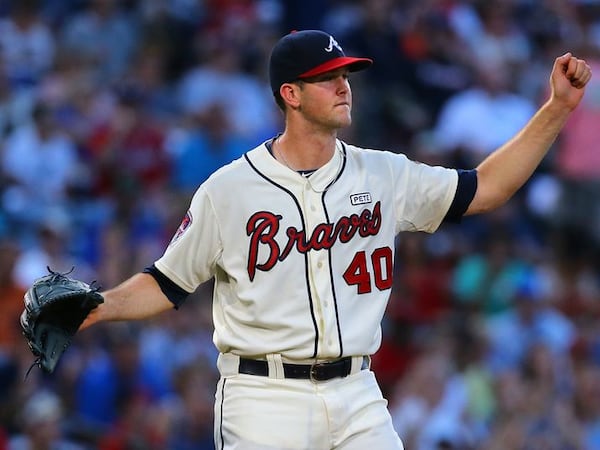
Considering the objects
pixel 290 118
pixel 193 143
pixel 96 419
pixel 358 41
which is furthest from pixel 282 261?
pixel 358 41

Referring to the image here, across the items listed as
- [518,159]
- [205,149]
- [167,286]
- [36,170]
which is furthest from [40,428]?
[518,159]

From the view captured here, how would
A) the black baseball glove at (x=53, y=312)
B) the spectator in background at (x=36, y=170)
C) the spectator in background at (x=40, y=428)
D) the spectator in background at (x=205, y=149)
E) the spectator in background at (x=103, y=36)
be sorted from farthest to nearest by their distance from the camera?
the spectator in background at (x=103, y=36) < the spectator in background at (x=205, y=149) < the spectator in background at (x=36, y=170) < the spectator in background at (x=40, y=428) < the black baseball glove at (x=53, y=312)

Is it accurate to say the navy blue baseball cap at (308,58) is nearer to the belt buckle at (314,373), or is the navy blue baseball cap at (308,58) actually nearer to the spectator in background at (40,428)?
the belt buckle at (314,373)

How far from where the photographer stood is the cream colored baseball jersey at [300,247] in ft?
16.2

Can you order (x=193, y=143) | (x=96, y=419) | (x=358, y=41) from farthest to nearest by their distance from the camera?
(x=358, y=41), (x=193, y=143), (x=96, y=419)

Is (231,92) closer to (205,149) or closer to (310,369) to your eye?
(205,149)

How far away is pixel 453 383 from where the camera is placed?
30.9ft

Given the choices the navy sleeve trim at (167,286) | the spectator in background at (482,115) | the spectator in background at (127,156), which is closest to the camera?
the navy sleeve trim at (167,286)

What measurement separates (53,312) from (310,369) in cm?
95

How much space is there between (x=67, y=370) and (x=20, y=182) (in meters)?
1.72

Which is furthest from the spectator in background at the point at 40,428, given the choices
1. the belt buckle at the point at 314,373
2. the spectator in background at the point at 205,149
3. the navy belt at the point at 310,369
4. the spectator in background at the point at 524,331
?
the belt buckle at the point at 314,373

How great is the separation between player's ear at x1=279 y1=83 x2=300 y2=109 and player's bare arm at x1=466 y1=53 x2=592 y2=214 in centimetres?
75

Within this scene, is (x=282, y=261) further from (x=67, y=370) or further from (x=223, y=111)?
(x=223, y=111)

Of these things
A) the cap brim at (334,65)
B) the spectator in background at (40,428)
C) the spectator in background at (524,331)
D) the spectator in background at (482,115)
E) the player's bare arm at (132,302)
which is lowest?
the spectator in background at (524,331)
